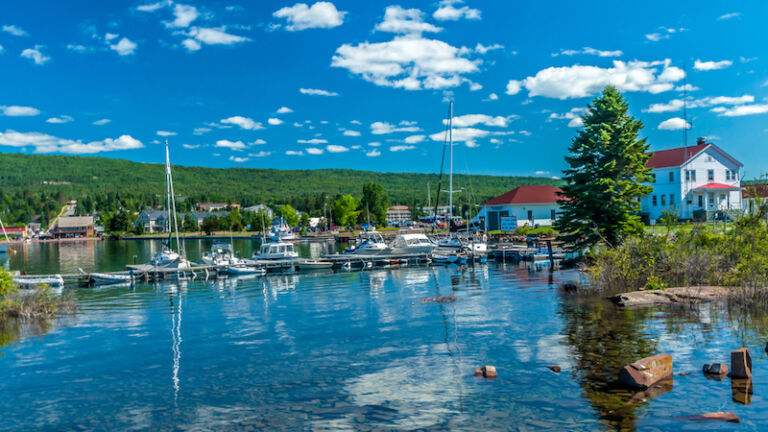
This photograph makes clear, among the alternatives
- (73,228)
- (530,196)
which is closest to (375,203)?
(530,196)

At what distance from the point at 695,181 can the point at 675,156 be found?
12.1ft

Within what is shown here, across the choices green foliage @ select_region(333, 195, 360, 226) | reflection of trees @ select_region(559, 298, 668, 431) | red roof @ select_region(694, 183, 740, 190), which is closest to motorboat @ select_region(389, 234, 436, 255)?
red roof @ select_region(694, 183, 740, 190)

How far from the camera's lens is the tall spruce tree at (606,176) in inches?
1469

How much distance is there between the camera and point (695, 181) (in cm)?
6184

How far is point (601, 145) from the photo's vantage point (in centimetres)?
3809

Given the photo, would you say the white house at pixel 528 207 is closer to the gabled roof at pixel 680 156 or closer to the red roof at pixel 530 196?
the red roof at pixel 530 196

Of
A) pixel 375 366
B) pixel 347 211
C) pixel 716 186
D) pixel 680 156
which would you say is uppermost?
pixel 680 156

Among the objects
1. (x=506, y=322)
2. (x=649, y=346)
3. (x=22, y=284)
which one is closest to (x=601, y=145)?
(x=506, y=322)

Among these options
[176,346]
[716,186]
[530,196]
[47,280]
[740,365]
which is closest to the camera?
[740,365]

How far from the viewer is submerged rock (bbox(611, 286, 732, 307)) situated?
83.0 ft

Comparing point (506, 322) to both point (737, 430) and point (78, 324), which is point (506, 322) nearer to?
point (737, 430)

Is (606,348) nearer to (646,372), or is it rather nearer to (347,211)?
(646,372)

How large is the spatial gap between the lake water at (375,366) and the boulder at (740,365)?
1.15ft

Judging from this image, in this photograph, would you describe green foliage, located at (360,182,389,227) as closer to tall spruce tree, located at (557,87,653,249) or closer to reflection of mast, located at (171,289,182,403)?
tall spruce tree, located at (557,87,653,249)
